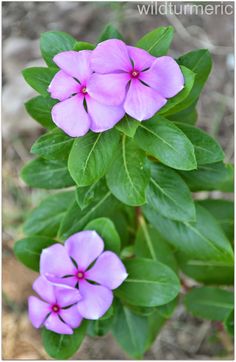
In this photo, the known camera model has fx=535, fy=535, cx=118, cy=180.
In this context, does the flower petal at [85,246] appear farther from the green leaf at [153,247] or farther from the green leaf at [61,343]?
the green leaf at [153,247]

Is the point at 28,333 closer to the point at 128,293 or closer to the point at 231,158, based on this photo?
the point at 128,293

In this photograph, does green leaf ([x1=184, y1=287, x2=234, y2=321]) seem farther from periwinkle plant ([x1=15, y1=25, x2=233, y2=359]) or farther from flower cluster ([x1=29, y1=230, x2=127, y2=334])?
flower cluster ([x1=29, y1=230, x2=127, y2=334])

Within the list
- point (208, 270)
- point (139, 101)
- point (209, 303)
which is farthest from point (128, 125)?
point (209, 303)

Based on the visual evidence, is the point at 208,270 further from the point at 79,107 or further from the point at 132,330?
the point at 79,107

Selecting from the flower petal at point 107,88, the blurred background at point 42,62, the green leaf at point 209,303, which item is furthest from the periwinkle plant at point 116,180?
the blurred background at point 42,62

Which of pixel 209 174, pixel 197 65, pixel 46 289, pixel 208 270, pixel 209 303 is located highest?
pixel 197 65

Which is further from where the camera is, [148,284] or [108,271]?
[148,284]
